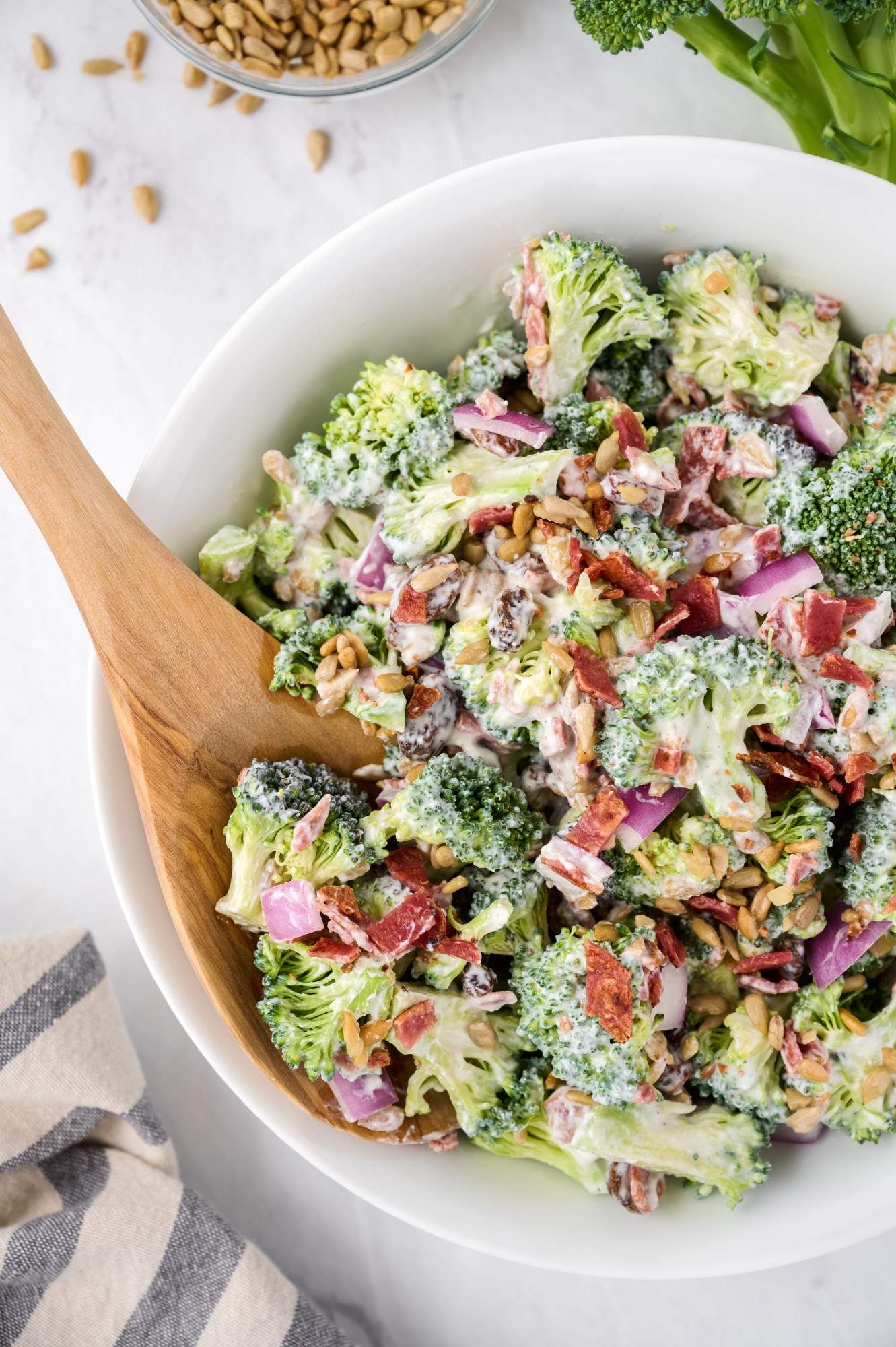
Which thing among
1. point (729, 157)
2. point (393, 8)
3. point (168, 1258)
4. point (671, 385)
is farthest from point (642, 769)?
point (393, 8)

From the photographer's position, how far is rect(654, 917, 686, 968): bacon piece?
2305 mm

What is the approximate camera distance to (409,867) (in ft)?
7.48

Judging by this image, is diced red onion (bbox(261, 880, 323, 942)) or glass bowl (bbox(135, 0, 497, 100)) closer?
diced red onion (bbox(261, 880, 323, 942))

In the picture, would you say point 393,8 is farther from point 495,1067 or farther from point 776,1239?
point 776,1239

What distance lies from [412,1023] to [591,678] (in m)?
0.77

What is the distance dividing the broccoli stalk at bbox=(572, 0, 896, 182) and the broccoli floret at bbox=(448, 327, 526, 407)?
27.5 inches

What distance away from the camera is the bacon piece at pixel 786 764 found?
2191mm

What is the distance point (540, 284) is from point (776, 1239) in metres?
2.06

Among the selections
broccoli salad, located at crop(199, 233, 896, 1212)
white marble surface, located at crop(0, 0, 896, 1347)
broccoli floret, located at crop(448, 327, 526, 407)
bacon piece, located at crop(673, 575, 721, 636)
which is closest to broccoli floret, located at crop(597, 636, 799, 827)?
broccoli salad, located at crop(199, 233, 896, 1212)

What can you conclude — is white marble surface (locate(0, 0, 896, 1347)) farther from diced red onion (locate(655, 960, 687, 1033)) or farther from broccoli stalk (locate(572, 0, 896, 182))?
diced red onion (locate(655, 960, 687, 1033))

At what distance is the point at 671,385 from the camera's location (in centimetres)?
251

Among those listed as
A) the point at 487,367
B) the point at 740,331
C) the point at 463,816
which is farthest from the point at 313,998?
the point at 740,331

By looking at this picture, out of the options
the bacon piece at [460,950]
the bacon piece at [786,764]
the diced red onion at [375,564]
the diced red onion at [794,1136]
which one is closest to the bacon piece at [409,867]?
the bacon piece at [460,950]

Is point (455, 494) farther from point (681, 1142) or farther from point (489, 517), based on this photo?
point (681, 1142)
